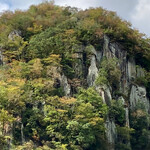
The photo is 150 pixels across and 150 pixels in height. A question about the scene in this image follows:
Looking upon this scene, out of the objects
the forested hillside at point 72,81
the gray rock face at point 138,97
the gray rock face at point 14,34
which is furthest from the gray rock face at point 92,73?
the gray rock face at point 14,34

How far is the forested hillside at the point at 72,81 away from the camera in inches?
859

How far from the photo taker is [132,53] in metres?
33.0

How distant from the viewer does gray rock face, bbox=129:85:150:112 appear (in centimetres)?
2991

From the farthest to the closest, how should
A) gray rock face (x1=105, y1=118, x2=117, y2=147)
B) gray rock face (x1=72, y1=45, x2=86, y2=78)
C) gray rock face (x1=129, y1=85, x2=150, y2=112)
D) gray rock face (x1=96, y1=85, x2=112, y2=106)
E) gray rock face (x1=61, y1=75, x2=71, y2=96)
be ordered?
gray rock face (x1=129, y1=85, x2=150, y2=112), gray rock face (x1=72, y1=45, x2=86, y2=78), gray rock face (x1=96, y1=85, x2=112, y2=106), gray rock face (x1=61, y1=75, x2=71, y2=96), gray rock face (x1=105, y1=118, x2=117, y2=147)

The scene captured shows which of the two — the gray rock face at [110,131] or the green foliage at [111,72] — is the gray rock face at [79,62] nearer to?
the green foliage at [111,72]

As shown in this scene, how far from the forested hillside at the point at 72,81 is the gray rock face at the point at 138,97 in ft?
0.13

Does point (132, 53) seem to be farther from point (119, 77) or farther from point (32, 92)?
point (32, 92)

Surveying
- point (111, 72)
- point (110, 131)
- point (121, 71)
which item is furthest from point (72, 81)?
point (121, 71)

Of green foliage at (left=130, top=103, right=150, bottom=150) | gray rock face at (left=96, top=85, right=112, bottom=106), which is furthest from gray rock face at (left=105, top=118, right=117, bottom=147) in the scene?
green foliage at (left=130, top=103, right=150, bottom=150)

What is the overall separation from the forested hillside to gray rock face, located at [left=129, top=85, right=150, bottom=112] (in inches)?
1.5

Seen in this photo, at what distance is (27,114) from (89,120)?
438 centimetres

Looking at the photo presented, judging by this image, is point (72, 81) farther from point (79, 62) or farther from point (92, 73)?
point (79, 62)

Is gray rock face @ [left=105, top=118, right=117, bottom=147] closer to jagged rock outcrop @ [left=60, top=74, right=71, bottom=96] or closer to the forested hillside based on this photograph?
the forested hillside

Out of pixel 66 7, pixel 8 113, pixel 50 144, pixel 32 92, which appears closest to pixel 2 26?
pixel 66 7
